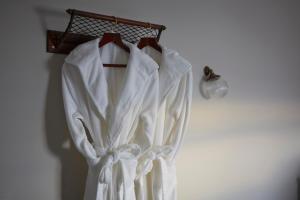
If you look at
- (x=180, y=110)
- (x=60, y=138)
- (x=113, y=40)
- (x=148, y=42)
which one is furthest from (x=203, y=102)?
(x=60, y=138)

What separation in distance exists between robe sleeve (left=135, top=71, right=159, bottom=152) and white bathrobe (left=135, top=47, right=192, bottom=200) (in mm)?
59

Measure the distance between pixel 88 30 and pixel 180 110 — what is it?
21.1 inches

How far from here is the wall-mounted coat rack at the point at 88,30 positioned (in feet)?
3.20

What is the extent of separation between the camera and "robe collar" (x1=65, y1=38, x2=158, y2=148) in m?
0.95

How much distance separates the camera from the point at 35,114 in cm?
99

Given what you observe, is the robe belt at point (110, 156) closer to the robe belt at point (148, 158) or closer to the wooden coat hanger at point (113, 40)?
the robe belt at point (148, 158)

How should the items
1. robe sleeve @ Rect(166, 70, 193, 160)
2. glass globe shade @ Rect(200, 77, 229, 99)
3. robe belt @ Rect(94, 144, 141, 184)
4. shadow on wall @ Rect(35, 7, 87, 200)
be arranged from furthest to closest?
glass globe shade @ Rect(200, 77, 229, 99) < robe sleeve @ Rect(166, 70, 193, 160) < shadow on wall @ Rect(35, 7, 87, 200) < robe belt @ Rect(94, 144, 141, 184)

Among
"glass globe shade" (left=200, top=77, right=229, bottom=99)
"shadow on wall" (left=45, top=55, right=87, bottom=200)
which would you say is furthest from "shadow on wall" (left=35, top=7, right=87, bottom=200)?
"glass globe shade" (left=200, top=77, right=229, bottom=99)

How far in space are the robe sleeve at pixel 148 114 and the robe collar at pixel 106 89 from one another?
0.04 meters

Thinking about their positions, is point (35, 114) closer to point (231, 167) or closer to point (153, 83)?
point (153, 83)

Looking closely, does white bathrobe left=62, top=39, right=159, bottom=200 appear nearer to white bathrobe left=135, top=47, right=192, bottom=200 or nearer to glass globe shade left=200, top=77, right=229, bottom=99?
Answer: white bathrobe left=135, top=47, right=192, bottom=200

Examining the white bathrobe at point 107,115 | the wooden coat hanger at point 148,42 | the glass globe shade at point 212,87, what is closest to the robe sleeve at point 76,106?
the white bathrobe at point 107,115

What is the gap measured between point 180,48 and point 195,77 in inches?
7.2

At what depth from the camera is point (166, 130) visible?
44.9 inches
